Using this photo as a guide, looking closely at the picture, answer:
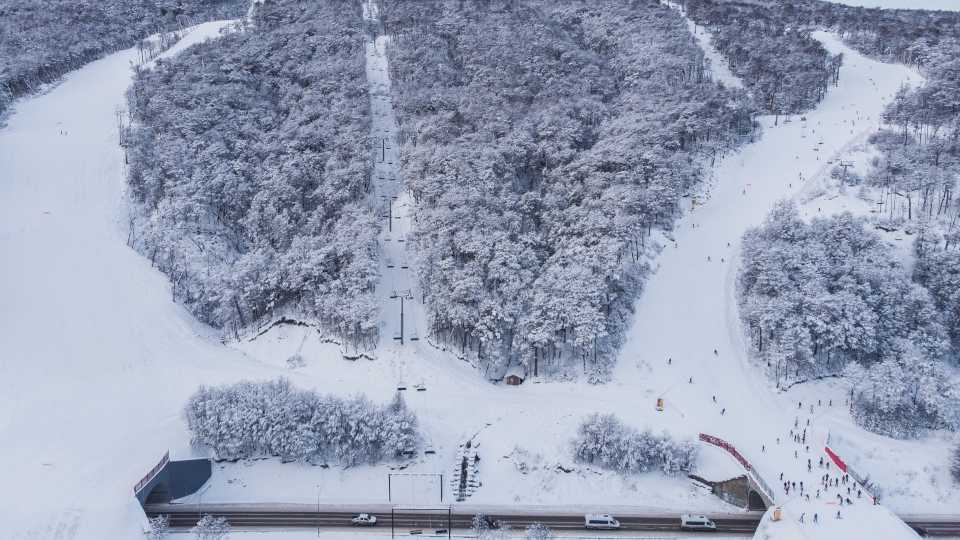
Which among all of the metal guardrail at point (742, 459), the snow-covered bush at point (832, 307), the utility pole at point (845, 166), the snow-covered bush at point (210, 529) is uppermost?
the utility pole at point (845, 166)

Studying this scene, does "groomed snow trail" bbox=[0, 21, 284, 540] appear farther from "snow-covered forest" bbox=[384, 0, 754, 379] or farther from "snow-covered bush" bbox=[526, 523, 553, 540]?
"snow-covered bush" bbox=[526, 523, 553, 540]

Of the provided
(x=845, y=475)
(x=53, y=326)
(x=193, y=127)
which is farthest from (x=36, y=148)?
(x=845, y=475)

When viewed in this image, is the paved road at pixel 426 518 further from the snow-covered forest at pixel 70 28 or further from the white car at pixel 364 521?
the snow-covered forest at pixel 70 28

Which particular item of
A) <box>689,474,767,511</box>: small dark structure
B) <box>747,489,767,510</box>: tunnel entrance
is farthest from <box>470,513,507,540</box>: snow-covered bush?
<box>747,489,767,510</box>: tunnel entrance

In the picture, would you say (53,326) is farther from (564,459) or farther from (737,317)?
(737,317)

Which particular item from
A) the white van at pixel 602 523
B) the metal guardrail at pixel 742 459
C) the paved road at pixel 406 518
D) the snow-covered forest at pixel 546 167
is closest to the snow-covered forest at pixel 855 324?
the metal guardrail at pixel 742 459
